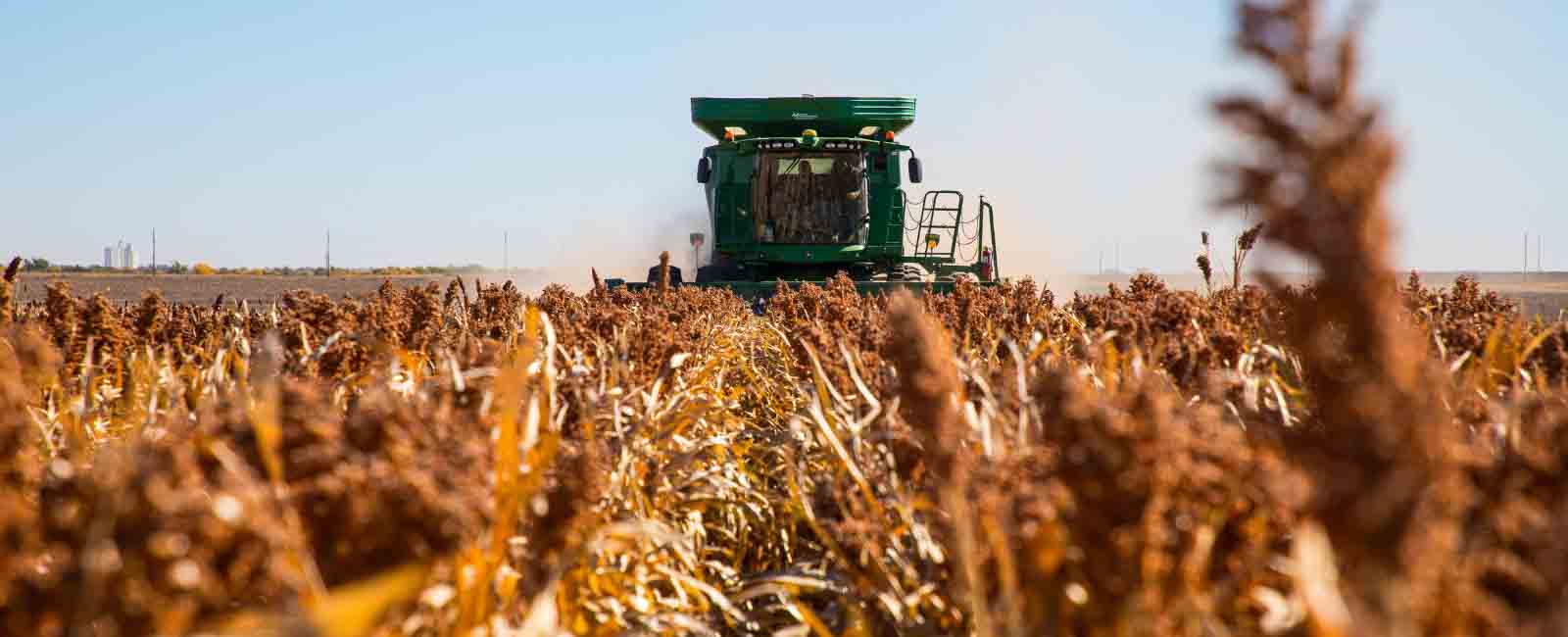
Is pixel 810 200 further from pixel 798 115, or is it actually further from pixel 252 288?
pixel 252 288

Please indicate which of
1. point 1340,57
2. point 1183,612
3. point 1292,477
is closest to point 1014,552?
point 1183,612

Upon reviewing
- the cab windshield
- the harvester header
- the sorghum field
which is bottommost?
the sorghum field

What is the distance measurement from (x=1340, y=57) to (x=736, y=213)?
56.8 feet

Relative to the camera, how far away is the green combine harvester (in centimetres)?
1794

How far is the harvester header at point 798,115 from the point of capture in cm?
1819

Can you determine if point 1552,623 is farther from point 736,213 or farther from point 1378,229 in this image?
point 736,213

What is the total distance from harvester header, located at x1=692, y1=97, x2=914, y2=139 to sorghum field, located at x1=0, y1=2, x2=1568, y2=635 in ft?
49.8

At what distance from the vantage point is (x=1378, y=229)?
3.48 ft

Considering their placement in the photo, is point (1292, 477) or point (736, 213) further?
point (736, 213)

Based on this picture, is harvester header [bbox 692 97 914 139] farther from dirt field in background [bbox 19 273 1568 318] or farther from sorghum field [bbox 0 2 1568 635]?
sorghum field [bbox 0 2 1568 635]

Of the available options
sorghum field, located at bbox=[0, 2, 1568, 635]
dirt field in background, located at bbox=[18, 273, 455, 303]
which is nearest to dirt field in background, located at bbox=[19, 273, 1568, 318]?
dirt field in background, located at bbox=[18, 273, 455, 303]

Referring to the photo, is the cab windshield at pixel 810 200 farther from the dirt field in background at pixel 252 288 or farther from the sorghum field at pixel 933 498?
the sorghum field at pixel 933 498

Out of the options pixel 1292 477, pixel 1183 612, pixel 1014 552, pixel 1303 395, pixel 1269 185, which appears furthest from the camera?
pixel 1303 395

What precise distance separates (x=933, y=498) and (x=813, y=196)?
635 inches
